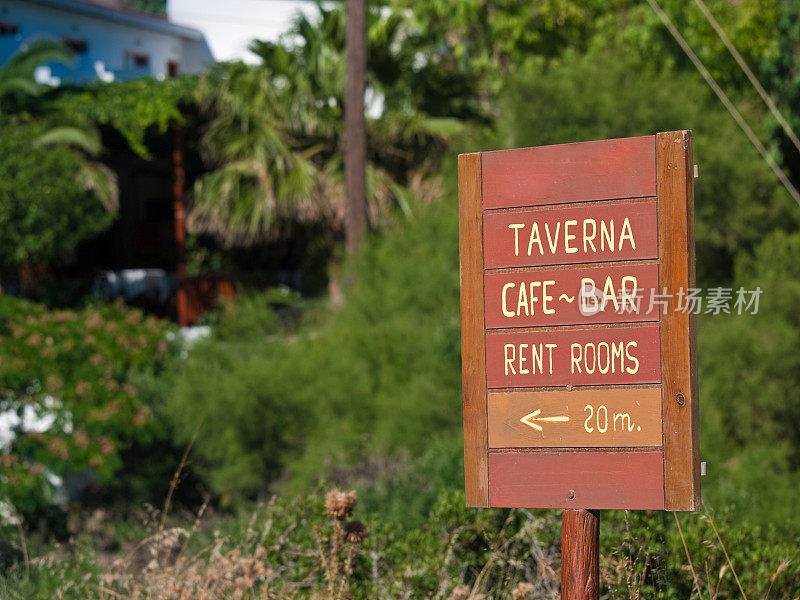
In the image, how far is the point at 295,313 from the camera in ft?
52.5

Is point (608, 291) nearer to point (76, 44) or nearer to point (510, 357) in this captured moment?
point (510, 357)

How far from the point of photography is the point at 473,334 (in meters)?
3.31

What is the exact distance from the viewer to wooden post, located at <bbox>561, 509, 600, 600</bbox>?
10.5 ft

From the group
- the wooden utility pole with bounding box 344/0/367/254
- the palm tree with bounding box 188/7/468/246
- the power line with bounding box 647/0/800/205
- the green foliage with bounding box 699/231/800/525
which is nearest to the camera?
the power line with bounding box 647/0/800/205

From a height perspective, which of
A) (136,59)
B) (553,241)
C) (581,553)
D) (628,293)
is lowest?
(581,553)

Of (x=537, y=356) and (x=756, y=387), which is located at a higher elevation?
(x=537, y=356)

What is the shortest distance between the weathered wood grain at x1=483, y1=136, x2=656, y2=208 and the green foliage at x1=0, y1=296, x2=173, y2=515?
24.9 ft

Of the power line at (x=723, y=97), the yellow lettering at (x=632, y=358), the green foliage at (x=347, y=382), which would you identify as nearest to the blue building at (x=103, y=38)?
the green foliage at (x=347, y=382)

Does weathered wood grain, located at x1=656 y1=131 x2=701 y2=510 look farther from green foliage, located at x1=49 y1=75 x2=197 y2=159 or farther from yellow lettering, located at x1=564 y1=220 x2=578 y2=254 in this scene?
green foliage, located at x1=49 y1=75 x2=197 y2=159

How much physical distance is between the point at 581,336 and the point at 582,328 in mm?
25

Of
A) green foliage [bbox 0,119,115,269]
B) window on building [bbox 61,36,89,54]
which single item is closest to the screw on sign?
green foliage [bbox 0,119,115,269]

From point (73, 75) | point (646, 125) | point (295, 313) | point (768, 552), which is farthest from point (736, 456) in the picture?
point (73, 75)

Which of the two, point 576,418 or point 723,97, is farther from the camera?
point 723,97

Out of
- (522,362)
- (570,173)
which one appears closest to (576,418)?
(522,362)
